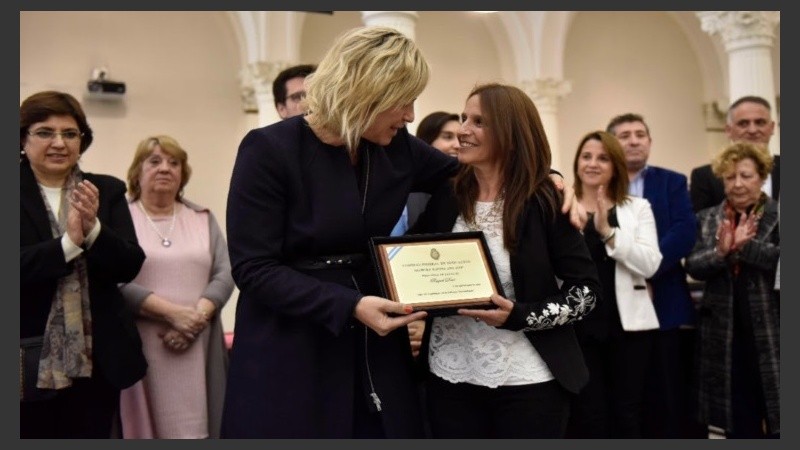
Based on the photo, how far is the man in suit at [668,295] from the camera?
4.50 metres

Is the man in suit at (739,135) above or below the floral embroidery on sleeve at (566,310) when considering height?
above

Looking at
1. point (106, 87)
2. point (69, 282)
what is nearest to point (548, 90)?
point (106, 87)

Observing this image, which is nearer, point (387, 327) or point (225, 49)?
point (387, 327)

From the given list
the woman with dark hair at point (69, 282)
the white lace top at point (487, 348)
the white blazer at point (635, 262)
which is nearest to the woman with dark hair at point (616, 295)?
the white blazer at point (635, 262)

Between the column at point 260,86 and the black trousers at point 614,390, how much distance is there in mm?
9241

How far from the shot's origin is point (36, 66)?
11.9 m

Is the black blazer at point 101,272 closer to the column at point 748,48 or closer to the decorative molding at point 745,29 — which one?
the column at point 748,48

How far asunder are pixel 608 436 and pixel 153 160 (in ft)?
8.94

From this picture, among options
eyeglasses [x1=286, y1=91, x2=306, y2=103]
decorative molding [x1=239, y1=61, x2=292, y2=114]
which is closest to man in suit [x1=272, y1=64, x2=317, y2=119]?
eyeglasses [x1=286, y1=91, x2=306, y2=103]

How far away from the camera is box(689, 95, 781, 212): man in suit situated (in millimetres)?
5109

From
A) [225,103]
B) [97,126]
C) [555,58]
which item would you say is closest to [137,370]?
[97,126]

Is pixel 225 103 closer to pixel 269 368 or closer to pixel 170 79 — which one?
pixel 170 79

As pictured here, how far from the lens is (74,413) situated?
3.42 metres

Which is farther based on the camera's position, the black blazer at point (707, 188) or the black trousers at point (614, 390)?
the black blazer at point (707, 188)
